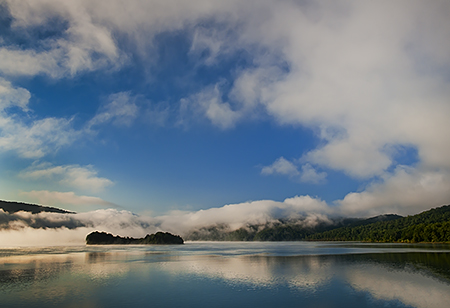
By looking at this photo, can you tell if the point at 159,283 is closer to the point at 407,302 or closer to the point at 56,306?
the point at 56,306

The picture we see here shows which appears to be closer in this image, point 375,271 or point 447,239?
point 375,271

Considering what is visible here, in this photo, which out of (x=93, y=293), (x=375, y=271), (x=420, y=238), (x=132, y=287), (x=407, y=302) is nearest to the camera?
(x=407, y=302)

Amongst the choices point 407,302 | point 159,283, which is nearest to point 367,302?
point 407,302

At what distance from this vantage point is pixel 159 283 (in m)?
40.0

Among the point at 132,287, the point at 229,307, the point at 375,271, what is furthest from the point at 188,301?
the point at 375,271

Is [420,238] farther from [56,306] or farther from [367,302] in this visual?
[56,306]

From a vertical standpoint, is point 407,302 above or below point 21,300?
below

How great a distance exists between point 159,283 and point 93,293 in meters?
9.73

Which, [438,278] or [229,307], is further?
[438,278]

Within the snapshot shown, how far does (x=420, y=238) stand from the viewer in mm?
169125

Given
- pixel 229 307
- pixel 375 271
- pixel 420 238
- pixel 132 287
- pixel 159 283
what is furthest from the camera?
pixel 420 238

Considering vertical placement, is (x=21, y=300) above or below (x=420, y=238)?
above

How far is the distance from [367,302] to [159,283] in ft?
91.6

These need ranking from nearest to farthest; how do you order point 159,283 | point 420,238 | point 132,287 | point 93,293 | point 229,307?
1. point 229,307
2. point 93,293
3. point 132,287
4. point 159,283
5. point 420,238
